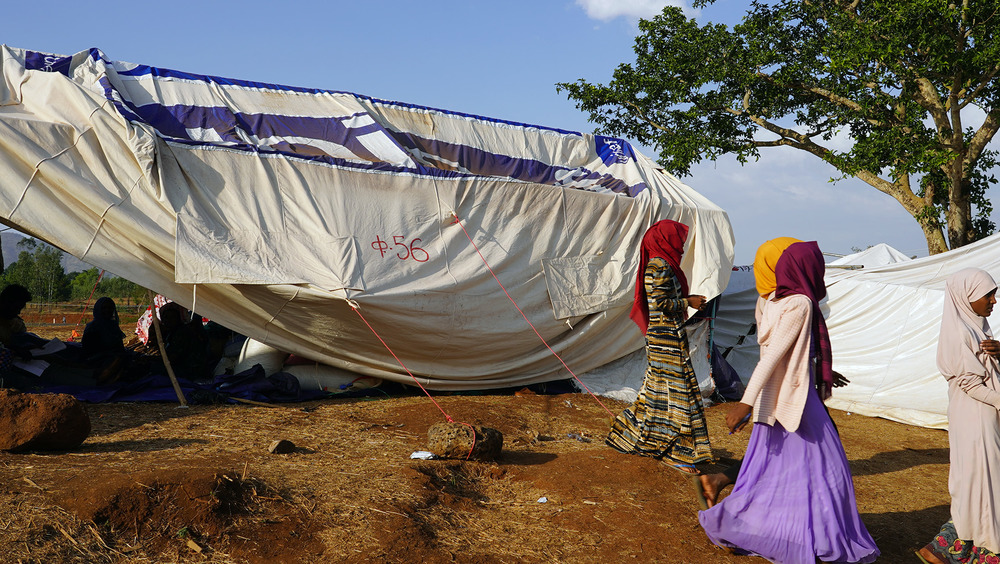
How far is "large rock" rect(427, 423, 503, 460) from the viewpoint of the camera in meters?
4.42

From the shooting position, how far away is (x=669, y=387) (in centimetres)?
443

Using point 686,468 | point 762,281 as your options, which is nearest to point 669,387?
point 686,468

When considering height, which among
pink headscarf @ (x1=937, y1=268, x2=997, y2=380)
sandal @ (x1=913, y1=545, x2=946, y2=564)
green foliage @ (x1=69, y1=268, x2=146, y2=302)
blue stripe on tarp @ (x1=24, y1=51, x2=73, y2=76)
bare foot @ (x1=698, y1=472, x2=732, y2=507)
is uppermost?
blue stripe on tarp @ (x1=24, y1=51, x2=73, y2=76)

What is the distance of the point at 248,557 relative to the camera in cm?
293

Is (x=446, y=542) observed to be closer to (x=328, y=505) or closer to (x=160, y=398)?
(x=328, y=505)

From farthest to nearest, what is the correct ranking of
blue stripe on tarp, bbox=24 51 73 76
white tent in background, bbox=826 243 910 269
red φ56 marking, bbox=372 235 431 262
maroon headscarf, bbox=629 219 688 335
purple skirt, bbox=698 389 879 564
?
1. white tent in background, bbox=826 243 910 269
2. red φ56 marking, bbox=372 235 431 262
3. blue stripe on tarp, bbox=24 51 73 76
4. maroon headscarf, bbox=629 219 688 335
5. purple skirt, bbox=698 389 879 564

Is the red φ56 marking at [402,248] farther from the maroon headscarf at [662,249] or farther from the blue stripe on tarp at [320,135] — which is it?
the maroon headscarf at [662,249]

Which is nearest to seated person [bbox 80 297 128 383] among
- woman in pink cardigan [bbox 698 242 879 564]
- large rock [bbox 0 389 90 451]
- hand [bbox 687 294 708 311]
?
A: large rock [bbox 0 389 90 451]

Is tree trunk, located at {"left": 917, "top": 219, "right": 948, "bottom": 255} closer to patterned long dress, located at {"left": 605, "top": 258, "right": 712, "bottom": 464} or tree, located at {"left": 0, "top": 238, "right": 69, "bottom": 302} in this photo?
patterned long dress, located at {"left": 605, "top": 258, "right": 712, "bottom": 464}

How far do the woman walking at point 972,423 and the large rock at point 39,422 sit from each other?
14.6ft

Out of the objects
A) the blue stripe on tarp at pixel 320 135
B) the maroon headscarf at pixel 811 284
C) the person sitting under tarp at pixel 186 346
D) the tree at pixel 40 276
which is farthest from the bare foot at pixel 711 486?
the tree at pixel 40 276

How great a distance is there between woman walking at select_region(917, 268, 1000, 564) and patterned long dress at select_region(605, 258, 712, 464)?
1.39 m

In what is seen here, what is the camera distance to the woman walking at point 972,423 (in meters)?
3.09

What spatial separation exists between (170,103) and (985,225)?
1161cm
